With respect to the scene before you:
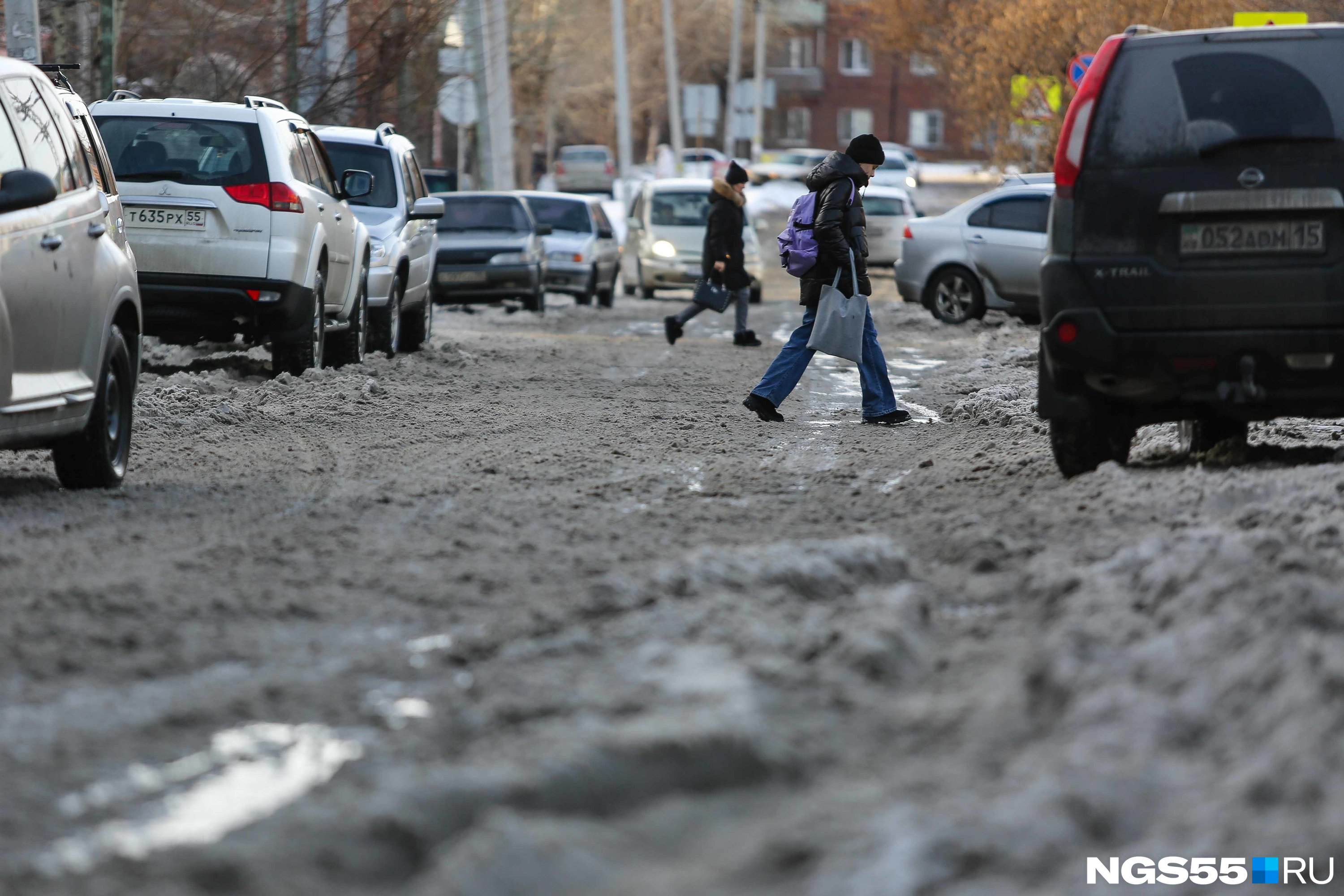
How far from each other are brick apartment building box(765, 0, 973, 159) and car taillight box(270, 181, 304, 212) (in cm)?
8399

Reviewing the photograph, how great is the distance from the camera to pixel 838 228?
1089 cm

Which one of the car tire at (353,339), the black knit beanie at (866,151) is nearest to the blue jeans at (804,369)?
the black knit beanie at (866,151)

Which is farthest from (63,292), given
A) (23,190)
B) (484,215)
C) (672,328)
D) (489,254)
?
(484,215)

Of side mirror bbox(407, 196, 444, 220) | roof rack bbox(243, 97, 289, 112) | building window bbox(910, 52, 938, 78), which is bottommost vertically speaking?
side mirror bbox(407, 196, 444, 220)

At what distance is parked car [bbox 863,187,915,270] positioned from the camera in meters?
34.7

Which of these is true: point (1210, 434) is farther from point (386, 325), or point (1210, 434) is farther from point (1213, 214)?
point (386, 325)

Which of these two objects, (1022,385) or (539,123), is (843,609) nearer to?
(1022,385)

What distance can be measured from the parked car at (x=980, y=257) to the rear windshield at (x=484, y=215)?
4832mm

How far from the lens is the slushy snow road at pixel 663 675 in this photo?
3408mm

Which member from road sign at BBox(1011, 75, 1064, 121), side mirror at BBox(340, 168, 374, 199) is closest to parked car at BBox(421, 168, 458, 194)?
road sign at BBox(1011, 75, 1064, 121)

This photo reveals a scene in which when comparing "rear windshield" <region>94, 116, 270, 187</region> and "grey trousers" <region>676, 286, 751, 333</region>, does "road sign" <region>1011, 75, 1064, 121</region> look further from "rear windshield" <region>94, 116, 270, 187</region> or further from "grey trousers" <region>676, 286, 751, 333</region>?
"rear windshield" <region>94, 116, 270, 187</region>

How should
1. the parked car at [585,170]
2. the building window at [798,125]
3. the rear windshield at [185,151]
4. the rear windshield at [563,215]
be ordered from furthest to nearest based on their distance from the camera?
the building window at [798,125] < the parked car at [585,170] < the rear windshield at [563,215] < the rear windshield at [185,151]

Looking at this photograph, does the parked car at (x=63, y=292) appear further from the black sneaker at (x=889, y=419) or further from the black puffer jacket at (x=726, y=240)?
the black puffer jacket at (x=726, y=240)

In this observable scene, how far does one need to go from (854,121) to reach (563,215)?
73.7 m
